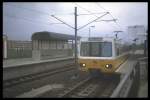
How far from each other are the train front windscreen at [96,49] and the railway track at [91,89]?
1568 millimetres

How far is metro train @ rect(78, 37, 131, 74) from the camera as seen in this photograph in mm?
13945

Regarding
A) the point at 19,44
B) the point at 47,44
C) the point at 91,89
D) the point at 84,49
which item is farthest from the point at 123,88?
the point at 19,44

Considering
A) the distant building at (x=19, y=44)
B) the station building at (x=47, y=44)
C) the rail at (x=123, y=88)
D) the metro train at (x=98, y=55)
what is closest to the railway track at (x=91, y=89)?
the metro train at (x=98, y=55)

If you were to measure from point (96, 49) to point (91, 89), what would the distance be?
2757 millimetres

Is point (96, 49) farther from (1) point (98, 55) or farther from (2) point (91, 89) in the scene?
(2) point (91, 89)

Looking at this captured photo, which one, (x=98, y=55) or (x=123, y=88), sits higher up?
(x=98, y=55)

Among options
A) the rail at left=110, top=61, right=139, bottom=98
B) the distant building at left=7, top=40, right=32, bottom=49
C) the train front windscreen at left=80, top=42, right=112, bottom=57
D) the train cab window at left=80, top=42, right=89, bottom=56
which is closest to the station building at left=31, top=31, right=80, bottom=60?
the distant building at left=7, top=40, right=32, bottom=49

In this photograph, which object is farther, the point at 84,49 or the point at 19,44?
the point at 19,44

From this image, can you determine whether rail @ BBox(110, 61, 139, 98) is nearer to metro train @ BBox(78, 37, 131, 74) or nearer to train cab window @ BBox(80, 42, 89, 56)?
metro train @ BBox(78, 37, 131, 74)

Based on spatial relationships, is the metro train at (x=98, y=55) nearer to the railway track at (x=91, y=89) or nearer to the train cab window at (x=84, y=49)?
the train cab window at (x=84, y=49)

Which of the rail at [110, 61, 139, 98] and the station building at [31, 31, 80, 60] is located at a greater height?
the station building at [31, 31, 80, 60]

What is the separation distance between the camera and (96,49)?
1433 centimetres

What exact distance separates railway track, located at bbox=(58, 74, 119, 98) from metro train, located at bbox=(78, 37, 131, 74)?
75 centimetres

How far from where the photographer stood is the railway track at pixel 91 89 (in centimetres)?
1099
